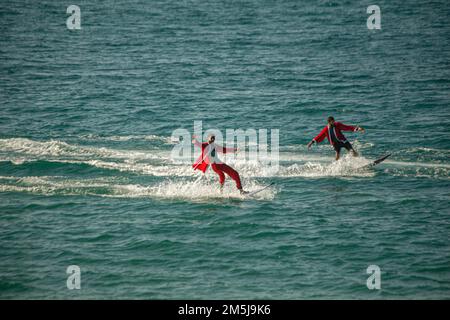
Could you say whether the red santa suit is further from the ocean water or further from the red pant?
the ocean water

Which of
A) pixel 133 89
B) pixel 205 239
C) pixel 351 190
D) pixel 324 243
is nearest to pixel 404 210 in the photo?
pixel 351 190

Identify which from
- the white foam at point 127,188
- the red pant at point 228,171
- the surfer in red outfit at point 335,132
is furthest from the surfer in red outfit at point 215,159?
the surfer in red outfit at point 335,132

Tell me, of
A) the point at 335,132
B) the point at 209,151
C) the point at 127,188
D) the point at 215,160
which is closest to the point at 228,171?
the point at 215,160

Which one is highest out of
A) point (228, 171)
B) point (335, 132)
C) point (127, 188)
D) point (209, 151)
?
point (335, 132)

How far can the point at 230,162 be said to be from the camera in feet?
94.2

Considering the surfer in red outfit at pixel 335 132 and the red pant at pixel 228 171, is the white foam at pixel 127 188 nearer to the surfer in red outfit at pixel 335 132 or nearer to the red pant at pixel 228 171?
the red pant at pixel 228 171

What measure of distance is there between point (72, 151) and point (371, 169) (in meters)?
14.6

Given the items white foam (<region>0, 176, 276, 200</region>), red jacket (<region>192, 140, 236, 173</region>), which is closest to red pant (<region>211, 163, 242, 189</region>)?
red jacket (<region>192, 140, 236, 173</region>)

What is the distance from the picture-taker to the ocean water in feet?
61.3

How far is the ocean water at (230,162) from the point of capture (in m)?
18.7

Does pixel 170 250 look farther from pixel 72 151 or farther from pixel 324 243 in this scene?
pixel 72 151

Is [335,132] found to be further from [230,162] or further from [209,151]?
[209,151]
